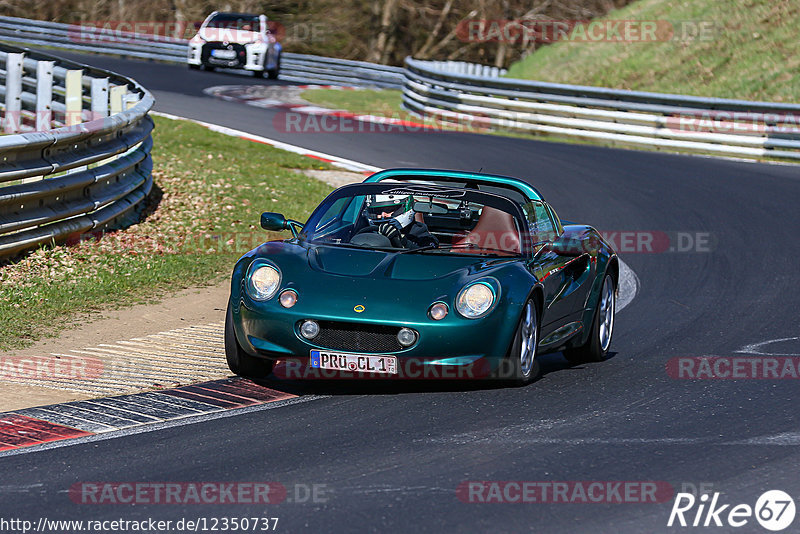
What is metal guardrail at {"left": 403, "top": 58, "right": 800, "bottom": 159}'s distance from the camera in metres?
20.9

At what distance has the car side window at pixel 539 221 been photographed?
8.31m

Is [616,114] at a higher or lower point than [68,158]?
lower

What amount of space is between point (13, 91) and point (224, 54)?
49.6 feet

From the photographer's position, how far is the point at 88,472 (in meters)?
5.45

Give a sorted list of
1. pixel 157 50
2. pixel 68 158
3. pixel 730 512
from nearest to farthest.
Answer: pixel 730 512
pixel 68 158
pixel 157 50

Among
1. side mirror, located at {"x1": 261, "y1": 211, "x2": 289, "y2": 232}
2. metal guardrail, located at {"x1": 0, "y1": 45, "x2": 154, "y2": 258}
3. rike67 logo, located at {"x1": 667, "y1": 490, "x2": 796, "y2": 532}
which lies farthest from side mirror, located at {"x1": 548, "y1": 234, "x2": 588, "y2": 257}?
metal guardrail, located at {"x1": 0, "y1": 45, "x2": 154, "y2": 258}

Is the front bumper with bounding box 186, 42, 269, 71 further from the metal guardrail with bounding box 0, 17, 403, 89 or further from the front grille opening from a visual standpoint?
the front grille opening

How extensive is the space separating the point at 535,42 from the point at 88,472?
47194mm

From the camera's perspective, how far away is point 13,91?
17.0m

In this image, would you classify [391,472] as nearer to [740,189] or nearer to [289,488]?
[289,488]

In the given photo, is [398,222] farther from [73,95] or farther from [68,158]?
[73,95]

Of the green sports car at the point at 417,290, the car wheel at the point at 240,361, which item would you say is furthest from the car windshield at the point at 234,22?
the car wheel at the point at 240,361

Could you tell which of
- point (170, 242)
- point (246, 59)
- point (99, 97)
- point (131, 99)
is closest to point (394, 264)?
point (170, 242)

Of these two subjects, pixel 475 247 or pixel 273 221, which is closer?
pixel 475 247
